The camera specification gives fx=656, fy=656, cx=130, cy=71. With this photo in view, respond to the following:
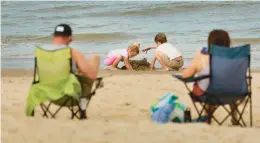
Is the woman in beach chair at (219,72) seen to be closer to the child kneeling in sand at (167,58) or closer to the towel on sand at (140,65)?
the child kneeling in sand at (167,58)

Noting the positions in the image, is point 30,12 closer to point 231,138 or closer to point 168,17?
point 168,17

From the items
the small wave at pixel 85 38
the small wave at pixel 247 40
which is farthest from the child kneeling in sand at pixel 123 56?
the small wave at pixel 85 38

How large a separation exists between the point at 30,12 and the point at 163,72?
16831 millimetres

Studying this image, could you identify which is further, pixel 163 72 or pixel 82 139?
pixel 163 72

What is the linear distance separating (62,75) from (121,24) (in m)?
15.6

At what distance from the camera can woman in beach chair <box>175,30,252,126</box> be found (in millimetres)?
5852

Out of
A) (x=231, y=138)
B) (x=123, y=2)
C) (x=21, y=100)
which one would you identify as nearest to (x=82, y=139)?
(x=231, y=138)

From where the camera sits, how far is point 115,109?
7.52 metres

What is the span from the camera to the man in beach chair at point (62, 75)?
5949mm

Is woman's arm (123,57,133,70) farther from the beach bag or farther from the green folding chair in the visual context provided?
the green folding chair

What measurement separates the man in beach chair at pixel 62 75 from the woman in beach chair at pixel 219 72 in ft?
3.00

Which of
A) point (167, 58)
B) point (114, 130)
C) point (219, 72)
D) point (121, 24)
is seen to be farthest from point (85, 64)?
point (121, 24)

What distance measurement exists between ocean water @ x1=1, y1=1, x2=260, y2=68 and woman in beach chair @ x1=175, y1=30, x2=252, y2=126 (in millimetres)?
6183

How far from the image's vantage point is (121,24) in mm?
21547
